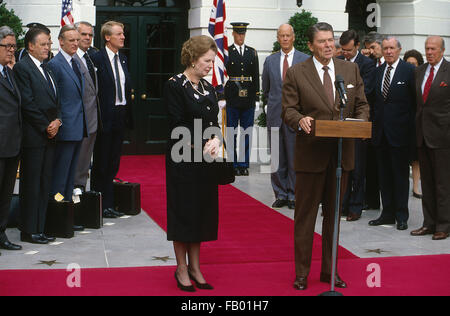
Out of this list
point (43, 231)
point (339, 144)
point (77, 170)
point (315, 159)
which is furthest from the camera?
→ point (77, 170)

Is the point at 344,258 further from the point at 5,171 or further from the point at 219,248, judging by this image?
the point at 5,171

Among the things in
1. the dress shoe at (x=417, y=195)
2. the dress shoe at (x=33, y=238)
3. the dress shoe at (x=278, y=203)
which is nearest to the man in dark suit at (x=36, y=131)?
the dress shoe at (x=33, y=238)

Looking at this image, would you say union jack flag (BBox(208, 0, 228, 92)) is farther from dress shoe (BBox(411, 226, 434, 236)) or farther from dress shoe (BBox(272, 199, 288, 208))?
dress shoe (BBox(411, 226, 434, 236))

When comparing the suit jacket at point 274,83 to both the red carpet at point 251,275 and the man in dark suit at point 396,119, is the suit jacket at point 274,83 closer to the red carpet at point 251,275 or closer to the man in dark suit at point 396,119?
the man in dark suit at point 396,119

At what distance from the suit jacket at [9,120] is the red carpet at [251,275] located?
126 centimetres

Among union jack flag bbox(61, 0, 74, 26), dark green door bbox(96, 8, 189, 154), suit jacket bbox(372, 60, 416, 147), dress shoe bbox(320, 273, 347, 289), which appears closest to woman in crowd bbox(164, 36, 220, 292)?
dress shoe bbox(320, 273, 347, 289)

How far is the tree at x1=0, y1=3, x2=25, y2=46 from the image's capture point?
11867mm

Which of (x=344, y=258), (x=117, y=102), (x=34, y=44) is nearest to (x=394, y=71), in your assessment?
(x=344, y=258)

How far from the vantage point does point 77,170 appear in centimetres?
931

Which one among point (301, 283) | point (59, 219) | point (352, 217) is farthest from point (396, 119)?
point (59, 219)

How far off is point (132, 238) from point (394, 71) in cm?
343

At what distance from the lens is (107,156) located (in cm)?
903

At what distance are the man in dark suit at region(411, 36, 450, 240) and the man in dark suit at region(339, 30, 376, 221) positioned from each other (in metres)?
0.78

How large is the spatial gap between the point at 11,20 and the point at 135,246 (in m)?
5.82
